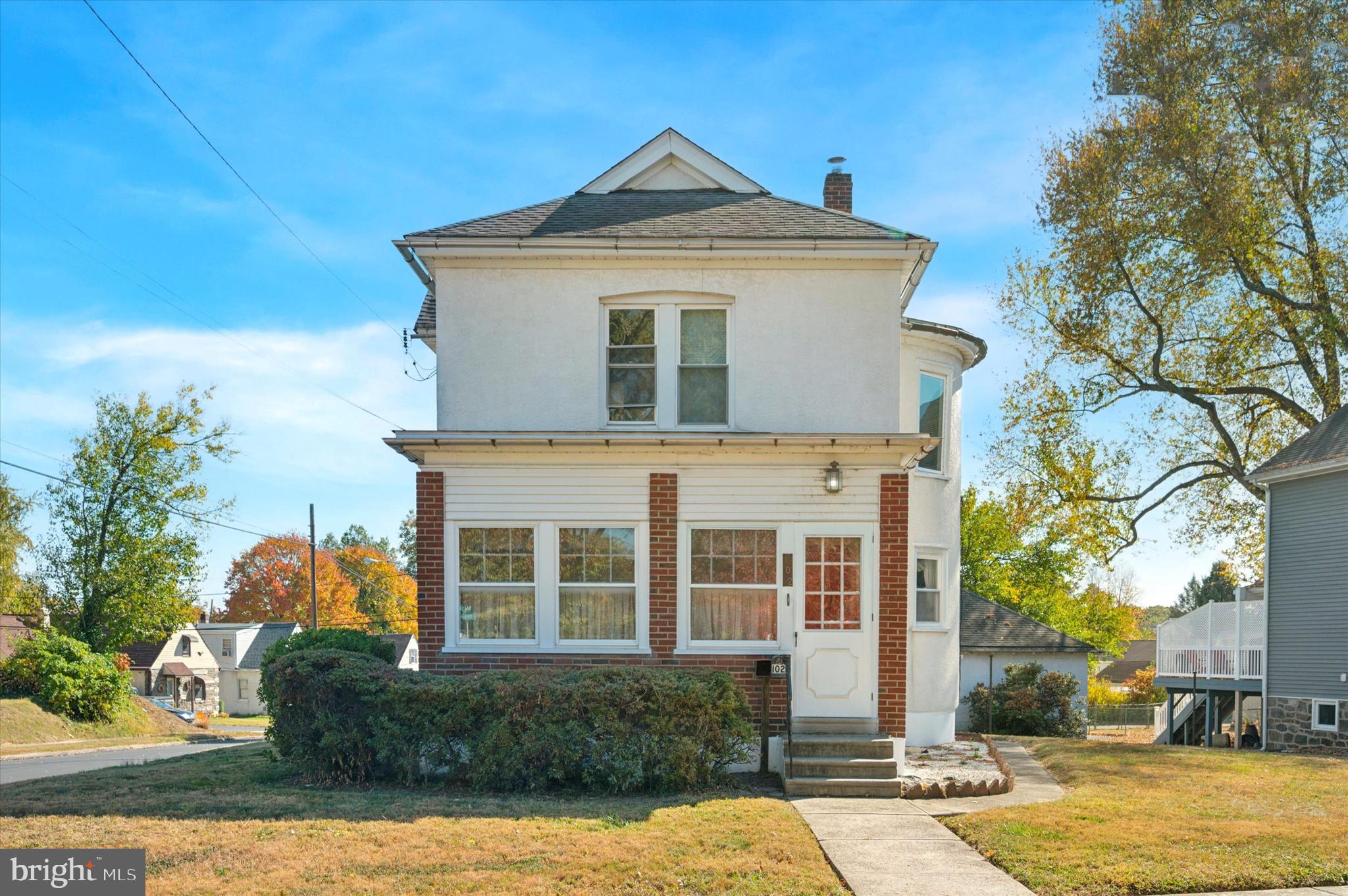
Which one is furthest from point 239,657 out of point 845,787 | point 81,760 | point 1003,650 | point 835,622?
point 845,787

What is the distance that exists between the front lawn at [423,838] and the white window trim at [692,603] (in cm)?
202

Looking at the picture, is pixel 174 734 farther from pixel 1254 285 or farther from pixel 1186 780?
pixel 1254 285

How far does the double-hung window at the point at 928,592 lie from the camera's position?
14516mm

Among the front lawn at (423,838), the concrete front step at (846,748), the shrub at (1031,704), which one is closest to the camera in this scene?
the front lawn at (423,838)

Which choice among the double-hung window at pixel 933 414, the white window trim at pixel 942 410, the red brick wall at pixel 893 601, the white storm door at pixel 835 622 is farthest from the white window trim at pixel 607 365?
the double-hung window at pixel 933 414

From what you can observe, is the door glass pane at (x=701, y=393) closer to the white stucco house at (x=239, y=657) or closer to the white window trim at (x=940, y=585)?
the white window trim at (x=940, y=585)

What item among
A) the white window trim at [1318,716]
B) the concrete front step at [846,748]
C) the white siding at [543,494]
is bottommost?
the white window trim at [1318,716]

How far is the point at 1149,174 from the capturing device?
74.4 ft

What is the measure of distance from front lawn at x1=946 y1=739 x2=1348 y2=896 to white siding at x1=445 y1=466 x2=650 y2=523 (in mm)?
5121

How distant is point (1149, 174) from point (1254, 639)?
1059cm

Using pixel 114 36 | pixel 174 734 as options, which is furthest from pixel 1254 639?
pixel 174 734

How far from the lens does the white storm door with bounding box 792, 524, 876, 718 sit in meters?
11.7

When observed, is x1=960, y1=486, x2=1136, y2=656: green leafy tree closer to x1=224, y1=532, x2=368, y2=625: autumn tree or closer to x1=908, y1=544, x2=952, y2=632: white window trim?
x1=908, y1=544, x2=952, y2=632: white window trim

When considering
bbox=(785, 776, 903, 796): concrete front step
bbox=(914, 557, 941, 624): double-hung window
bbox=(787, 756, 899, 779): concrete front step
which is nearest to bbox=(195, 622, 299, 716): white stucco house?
bbox=(914, 557, 941, 624): double-hung window
